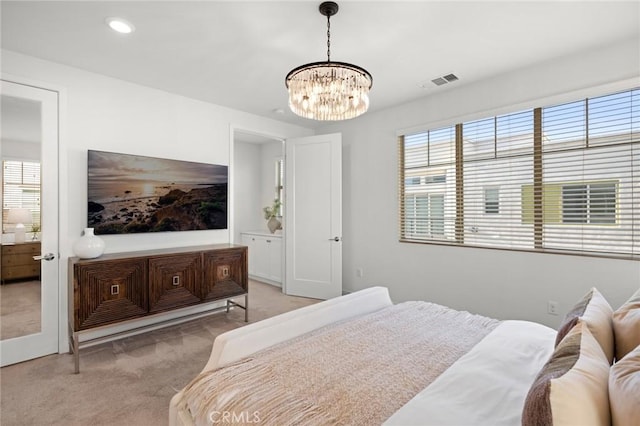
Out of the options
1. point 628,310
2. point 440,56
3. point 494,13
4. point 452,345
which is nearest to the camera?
point 628,310

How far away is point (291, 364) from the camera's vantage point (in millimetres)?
1336

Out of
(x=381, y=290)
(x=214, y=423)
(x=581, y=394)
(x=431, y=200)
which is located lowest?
(x=214, y=423)

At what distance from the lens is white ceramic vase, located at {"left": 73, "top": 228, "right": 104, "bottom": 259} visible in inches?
104

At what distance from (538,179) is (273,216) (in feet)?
13.5

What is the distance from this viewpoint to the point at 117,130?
3148 mm

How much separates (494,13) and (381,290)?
6.97 feet

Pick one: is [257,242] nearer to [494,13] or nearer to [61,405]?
[61,405]

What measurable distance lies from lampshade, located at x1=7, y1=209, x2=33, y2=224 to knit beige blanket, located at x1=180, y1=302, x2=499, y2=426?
2506 millimetres

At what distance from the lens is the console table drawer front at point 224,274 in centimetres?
325

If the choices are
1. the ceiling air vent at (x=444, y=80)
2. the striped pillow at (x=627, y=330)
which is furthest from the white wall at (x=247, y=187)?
the striped pillow at (x=627, y=330)

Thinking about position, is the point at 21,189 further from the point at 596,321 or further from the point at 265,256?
the point at 596,321

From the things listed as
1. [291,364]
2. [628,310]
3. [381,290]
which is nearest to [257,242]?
[381,290]

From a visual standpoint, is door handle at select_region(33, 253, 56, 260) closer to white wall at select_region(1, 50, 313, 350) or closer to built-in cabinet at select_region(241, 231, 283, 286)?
white wall at select_region(1, 50, 313, 350)
